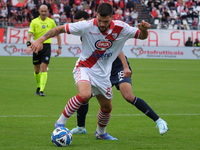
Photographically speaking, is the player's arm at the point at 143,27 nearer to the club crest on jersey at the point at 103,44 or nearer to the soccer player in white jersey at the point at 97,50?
the soccer player in white jersey at the point at 97,50

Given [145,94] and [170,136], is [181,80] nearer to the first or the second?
[145,94]

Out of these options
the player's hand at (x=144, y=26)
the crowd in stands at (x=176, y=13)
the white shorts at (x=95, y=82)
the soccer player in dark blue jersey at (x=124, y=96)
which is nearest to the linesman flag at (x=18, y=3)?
the crowd in stands at (x=176, y=13)

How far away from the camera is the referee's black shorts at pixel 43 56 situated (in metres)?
12.8

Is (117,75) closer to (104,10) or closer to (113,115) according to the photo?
(104,10)

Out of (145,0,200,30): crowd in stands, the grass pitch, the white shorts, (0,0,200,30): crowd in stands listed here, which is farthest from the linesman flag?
the white shorts

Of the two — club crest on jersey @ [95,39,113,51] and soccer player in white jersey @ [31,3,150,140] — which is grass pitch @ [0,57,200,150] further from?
club crest on jersey @ [95,39,113,51]

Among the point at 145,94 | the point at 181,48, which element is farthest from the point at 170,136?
the point at 181,48

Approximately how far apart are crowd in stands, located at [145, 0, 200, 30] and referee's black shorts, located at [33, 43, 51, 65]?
70.9 feet

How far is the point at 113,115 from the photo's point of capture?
9328mm

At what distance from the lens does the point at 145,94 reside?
13.3 m

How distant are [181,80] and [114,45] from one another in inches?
455

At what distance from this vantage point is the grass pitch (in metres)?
6.40

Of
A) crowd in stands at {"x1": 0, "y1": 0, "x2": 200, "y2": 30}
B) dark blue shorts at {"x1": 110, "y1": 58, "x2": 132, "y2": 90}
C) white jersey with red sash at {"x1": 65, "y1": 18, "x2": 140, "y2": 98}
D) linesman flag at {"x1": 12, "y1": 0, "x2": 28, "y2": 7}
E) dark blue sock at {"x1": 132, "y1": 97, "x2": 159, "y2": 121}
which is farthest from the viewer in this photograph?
linesman flag at {"x1": 12, "y1": 0, "x2": 28, "y2": 7}

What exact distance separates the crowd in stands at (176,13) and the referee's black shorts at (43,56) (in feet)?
70.9
